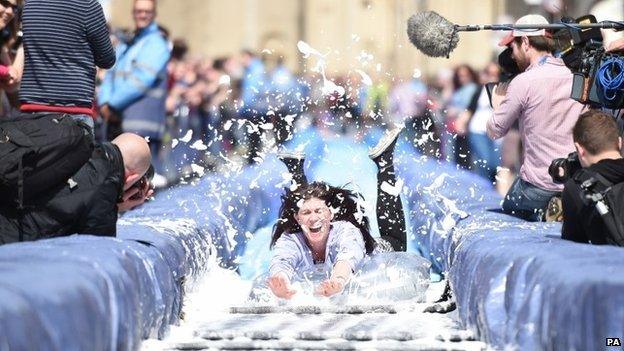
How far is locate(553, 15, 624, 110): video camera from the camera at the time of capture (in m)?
8.55

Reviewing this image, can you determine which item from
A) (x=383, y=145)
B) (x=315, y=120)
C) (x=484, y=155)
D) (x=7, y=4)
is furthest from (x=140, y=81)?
(x=7, y=4)

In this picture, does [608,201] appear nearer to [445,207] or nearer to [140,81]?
[445,207]

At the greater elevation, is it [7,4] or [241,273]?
[7,4]

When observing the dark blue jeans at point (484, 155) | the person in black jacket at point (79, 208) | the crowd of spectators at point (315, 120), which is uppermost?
the person in black jacket at point (79, 208)

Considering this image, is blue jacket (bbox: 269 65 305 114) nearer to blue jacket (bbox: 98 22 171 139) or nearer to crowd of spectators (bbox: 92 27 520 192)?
crowd of spectators (bbox: 92 27 520 192)

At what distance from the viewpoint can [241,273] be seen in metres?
11.5

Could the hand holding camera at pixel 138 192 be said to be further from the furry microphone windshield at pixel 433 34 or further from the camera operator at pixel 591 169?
the camera operator at pixel 591 169

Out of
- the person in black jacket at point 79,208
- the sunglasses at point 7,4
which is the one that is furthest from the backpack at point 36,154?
the sunglasses at point 7,4

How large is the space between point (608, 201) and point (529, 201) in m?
2.81

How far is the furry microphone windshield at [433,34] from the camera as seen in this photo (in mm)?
9102

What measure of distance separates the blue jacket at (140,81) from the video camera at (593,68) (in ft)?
17.3

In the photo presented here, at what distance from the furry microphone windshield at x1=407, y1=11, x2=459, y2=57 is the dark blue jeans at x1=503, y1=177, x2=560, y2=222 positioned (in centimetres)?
128

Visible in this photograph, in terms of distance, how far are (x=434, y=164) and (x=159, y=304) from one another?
614 cm

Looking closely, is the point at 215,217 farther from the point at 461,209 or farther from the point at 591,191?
the point at 591,191
